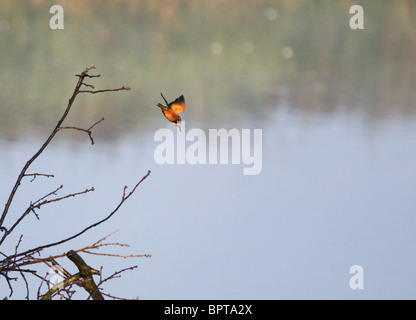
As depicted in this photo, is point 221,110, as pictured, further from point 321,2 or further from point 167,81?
point 321,2

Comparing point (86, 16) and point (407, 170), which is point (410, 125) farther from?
point (86, 16)

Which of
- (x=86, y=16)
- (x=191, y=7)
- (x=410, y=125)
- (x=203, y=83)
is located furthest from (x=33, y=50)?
(x=410, y=125)

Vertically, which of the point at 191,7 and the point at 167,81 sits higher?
the point at 191,7

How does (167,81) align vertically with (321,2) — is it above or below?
below

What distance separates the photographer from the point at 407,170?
446 cm

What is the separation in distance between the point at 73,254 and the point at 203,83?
203 inches

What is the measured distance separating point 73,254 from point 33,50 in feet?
17.7

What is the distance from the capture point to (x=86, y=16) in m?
6.41
